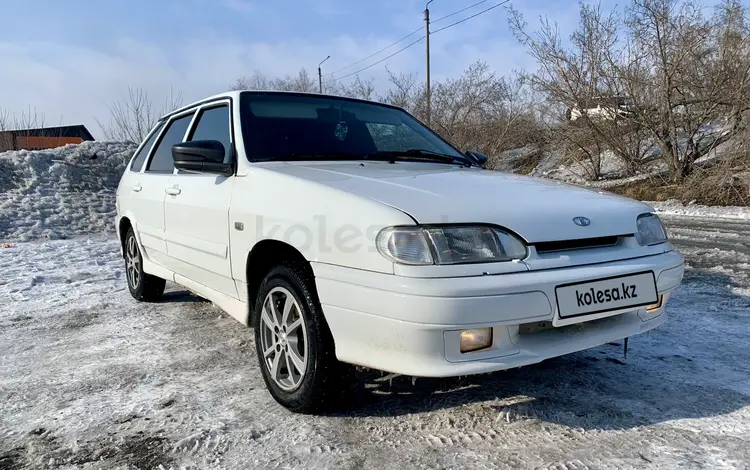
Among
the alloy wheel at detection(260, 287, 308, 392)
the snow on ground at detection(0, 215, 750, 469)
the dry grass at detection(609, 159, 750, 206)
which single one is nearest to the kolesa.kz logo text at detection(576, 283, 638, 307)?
the snow on ground at detection(0, 215, 750, 469)

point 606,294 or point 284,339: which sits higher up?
point 606,294

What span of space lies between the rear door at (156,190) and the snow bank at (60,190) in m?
5.40

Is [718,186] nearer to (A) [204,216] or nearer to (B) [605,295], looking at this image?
(B) [605,295]

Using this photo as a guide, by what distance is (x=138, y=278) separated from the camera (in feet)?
15.2

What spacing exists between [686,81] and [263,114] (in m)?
13.7

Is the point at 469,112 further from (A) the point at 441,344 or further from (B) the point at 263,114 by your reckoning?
(A) the point at 441,344

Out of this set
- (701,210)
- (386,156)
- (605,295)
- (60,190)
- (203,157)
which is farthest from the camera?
(701,210)

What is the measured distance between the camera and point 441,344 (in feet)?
6.67

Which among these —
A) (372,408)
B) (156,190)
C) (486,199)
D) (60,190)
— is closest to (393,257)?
(486,199)

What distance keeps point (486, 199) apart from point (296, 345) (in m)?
A: 1.08

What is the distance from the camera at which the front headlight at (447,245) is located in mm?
2053

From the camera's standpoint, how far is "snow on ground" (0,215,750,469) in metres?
2.13

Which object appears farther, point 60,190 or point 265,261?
point 60,190

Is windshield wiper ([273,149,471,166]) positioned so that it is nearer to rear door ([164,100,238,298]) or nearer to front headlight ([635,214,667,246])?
rear door ([164,100,238,298])
